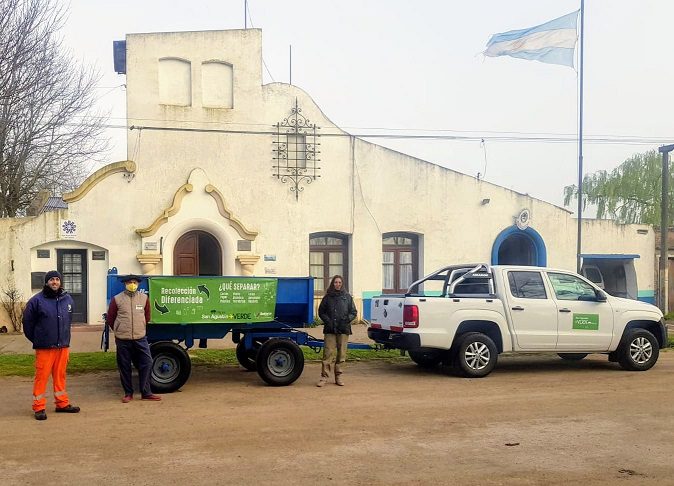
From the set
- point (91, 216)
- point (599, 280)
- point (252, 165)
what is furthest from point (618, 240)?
point (91, 216)

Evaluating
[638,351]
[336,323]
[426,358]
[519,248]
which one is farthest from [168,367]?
[519,248]

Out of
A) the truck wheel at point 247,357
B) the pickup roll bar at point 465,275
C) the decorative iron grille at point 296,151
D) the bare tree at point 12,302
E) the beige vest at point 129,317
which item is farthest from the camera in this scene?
the decorative iron grille at point 296,151

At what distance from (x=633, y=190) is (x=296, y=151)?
2393 centimetres

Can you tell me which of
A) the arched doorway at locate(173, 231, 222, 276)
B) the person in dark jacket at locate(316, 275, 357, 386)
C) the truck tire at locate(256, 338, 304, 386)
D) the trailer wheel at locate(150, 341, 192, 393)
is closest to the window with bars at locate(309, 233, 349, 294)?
the arched doorway at locate(173, 231, 222, 276)

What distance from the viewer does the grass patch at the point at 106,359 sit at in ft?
37.3

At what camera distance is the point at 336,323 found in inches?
401

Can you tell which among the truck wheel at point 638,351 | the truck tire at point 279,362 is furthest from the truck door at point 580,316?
the truck tire at point 279,362

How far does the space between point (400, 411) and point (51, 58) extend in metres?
15.1

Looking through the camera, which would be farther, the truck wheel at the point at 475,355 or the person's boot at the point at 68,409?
the truck wheel at the point at 475,355

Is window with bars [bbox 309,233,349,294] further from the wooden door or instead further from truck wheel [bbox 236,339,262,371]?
truck wheel [bbox 236,339,262,371]

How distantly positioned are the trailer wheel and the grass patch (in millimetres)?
2433

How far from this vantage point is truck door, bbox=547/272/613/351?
448 inches

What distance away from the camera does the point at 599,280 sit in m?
21.7

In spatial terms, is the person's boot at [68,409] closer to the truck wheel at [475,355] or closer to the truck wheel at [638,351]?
the truck wheel at [475,355]
